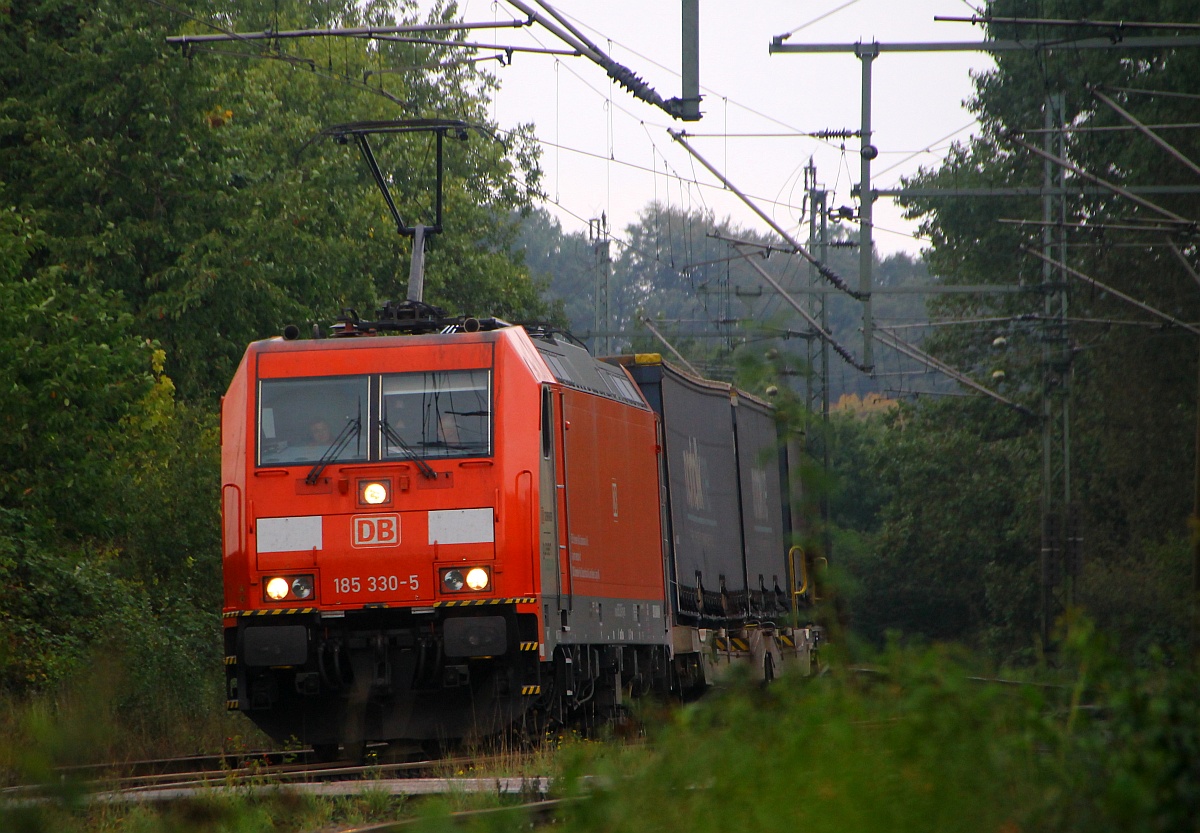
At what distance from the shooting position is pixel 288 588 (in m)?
12.6

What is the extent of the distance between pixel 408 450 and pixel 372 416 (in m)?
0.43

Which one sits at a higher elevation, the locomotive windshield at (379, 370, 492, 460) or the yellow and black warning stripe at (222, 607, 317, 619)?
the locomotive windshield at (379, 370, 492, 460)

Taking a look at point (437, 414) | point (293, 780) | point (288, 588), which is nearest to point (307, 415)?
point (437, 414)

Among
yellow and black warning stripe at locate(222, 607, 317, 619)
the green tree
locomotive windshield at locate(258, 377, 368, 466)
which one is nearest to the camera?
yellow and black warning stripe at locate(222, 607, 317, 619)

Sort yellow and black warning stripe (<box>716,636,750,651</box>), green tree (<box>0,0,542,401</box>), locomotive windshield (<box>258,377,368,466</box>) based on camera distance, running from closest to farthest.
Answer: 1. locomotive windshield (<box>258,377,368,466</box>)
2. yellow and black warning stripe (<box>716,636,750,651</box>)
3. green tree (<box>0,0,542,401</box>)

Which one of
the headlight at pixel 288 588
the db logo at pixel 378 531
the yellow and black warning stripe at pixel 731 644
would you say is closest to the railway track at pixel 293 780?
the headlight at pixel 288 588

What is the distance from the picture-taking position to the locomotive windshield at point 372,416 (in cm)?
1280

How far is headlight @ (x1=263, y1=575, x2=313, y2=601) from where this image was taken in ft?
41.3

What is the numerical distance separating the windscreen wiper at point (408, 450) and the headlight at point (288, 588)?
118 centimetres

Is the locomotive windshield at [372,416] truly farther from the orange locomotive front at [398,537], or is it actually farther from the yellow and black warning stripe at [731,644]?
the yellow and black warning stripe at [731,644]

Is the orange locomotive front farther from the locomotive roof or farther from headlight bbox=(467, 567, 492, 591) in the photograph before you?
the locomotive roof

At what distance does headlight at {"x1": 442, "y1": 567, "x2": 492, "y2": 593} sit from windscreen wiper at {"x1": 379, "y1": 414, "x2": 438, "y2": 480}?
29.5 inches

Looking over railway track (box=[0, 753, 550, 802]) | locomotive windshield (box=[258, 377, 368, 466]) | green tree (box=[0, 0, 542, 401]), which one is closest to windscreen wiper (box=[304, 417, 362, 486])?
locomotive windshield (box=[258, 377, 368, 466])

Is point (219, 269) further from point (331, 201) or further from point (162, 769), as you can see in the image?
point (162, 769)
